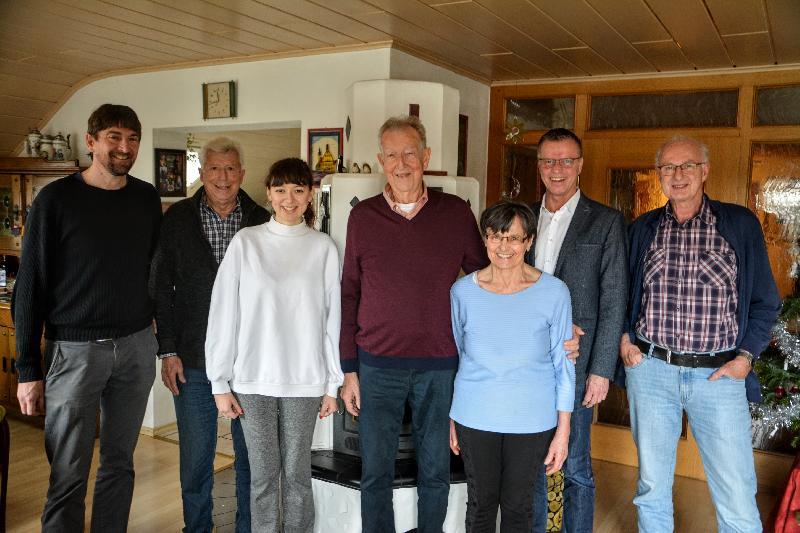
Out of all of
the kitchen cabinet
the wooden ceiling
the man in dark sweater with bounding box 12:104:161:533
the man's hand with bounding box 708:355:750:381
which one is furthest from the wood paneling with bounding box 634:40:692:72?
the kitchen cabinet

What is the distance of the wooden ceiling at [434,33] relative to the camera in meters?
2.55

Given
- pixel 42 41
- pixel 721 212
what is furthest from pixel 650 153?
pixel 42 41

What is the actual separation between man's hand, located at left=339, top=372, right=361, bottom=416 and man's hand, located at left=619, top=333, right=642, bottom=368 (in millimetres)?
885

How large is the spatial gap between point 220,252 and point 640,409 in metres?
1.54

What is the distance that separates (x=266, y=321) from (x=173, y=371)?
48cm

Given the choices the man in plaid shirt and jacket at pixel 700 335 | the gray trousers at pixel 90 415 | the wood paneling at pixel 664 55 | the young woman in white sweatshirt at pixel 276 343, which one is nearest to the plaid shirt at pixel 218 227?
the young woman in white sweatshirt at pixel 276 343

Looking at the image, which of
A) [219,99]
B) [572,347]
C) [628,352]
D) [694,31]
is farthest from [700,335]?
[219,99]

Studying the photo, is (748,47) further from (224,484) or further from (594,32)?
(224,484)

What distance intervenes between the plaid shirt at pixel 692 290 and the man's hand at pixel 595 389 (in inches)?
8.8

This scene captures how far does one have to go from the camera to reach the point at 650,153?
12.1 ft

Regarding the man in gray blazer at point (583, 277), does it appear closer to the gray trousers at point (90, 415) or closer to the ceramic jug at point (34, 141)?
the gray trousers at point (90, 415)

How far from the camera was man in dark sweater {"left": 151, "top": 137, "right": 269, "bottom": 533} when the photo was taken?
2.28 meters

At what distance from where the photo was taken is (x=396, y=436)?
7.26 ft

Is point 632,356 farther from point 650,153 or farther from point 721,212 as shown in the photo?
point 650,153
